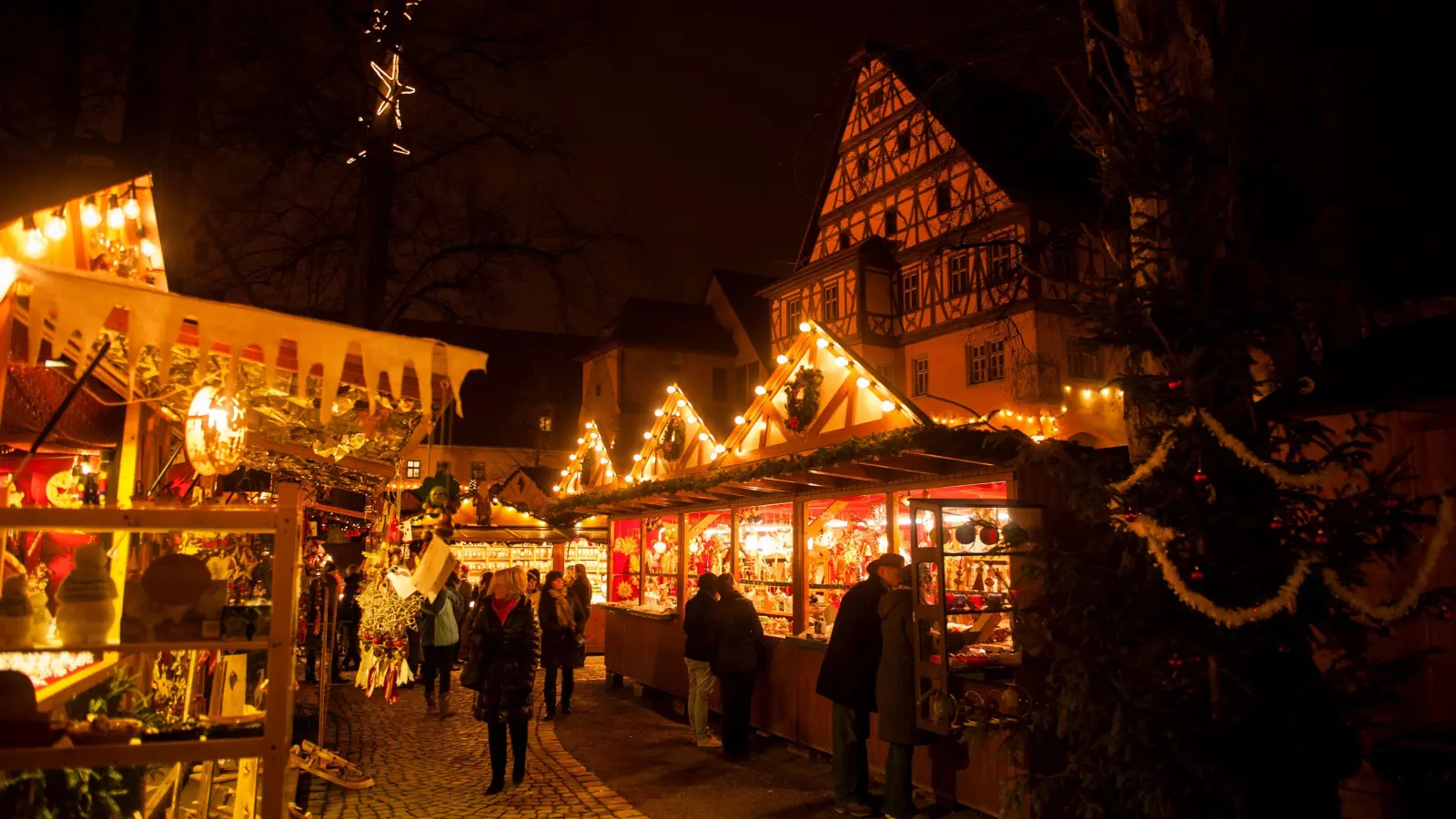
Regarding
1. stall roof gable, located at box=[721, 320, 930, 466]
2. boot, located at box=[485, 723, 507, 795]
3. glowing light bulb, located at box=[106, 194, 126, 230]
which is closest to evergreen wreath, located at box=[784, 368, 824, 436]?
stall roof gable, located at box=[721, 320, 930, 466]

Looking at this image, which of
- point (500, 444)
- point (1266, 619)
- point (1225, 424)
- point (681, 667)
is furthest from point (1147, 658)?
point (500, 444)

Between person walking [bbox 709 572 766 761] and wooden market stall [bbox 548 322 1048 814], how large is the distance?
548 millimetres

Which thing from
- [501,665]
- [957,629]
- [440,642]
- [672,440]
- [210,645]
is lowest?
[440,642]

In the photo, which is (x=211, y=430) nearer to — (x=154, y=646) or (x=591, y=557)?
(x=154, y=646)

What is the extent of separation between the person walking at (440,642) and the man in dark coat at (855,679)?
5546mm

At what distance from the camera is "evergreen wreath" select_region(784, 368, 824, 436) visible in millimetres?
9977

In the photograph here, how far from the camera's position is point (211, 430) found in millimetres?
5441

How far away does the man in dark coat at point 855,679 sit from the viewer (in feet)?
24.3

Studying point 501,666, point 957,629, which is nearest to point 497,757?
point 501,666

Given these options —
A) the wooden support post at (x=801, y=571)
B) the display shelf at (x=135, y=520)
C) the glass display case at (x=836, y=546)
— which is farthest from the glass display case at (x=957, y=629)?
the display shelf at (x=135, y=520)

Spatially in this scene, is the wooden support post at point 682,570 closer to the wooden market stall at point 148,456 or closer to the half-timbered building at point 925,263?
the wooden market stall at point 148,456

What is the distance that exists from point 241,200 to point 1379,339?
40.3 feet

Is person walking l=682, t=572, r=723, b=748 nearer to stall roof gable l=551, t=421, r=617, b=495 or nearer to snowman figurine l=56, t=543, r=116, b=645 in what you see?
snowman figurine l=56, t=543, r=116, b=645

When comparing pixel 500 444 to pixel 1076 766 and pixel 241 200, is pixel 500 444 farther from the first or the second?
pixel 1076 766
